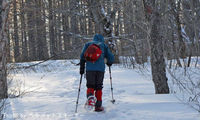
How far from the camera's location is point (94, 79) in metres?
4.88

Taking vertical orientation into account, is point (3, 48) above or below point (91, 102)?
above

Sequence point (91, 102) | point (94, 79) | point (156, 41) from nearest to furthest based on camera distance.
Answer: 1. point (91, 102)
2. point (94, 79)
3. point (156, 41)

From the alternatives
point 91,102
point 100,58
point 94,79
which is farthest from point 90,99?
point 100,58

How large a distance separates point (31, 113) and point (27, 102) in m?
1.36

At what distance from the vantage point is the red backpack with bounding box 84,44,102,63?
4.77 meters

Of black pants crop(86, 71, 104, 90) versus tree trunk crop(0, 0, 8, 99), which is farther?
tree trunk crop(0, 0, 8, 99)

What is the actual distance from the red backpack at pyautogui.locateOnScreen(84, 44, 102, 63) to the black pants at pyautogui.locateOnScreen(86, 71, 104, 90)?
0.92 ft

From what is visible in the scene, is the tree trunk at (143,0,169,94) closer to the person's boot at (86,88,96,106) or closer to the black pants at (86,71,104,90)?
the black pants at (86,71,104,90)

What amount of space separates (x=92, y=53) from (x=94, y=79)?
557 mm

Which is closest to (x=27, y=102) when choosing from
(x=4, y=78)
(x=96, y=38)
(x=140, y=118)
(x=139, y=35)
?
(x=4, y=78)

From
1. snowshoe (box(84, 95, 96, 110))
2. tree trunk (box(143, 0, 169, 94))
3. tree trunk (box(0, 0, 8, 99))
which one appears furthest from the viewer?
tree trunk (box(0, 0, 8, 99))

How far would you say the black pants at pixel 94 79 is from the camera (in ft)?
16.0

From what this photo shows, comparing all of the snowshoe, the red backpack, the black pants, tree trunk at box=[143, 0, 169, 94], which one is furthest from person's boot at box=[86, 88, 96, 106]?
tree trunk at box=[143, 0, 169, 94]

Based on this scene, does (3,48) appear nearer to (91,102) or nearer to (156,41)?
(91,102)
